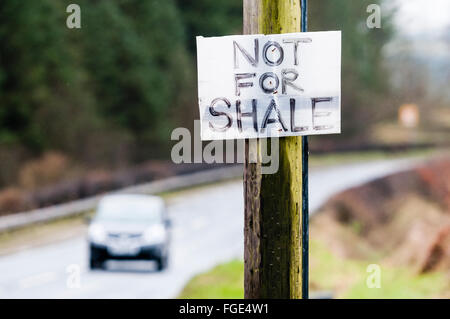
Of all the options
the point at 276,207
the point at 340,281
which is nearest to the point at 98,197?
the point at 340,281

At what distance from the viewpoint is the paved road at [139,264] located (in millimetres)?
14617

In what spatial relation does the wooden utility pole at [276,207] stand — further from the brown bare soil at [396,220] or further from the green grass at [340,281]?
the brown bare soil at [396,220]

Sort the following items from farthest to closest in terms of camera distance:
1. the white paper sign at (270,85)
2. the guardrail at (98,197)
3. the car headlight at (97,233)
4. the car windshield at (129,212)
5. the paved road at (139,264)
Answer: the guardrail at (98,197)
the car windshield at (129,212)
the car headlight at (97,233)
the paved road at (139,264)
the white paper sign at (270,85)

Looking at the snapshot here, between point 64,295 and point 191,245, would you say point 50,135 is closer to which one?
point 191,245

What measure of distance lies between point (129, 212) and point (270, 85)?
11.8 metres

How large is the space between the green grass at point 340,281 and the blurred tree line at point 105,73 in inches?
787

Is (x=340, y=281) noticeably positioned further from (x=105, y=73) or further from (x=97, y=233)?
(x=105, y=73)

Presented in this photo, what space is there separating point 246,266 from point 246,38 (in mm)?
1227

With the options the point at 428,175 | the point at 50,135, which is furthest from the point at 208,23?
the point at 428,175

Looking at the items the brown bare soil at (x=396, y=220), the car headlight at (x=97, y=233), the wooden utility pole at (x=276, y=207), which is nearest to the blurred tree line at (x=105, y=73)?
the brown bare soil at (x=396, y=220)

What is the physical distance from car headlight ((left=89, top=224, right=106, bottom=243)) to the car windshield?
0.23m

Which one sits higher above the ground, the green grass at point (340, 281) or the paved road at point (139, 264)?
the green grass at point (340, 281)

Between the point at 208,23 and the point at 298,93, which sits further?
the point at 208,23

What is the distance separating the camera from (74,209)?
2911 cm
